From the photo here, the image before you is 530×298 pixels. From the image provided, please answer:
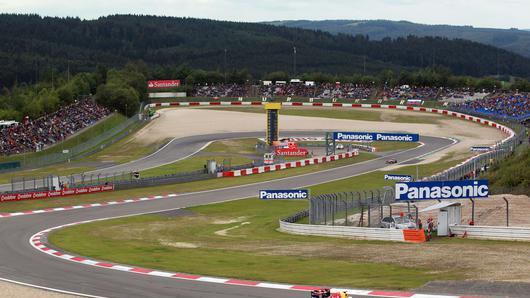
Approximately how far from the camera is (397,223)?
1481 inches

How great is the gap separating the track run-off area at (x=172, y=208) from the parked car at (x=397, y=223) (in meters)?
12.3

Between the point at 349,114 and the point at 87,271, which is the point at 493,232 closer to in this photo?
the point at 87,271

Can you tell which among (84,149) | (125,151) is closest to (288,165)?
(125,151)

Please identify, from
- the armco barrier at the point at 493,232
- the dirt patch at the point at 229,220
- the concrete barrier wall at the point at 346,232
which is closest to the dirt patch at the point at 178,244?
the concrete barrier wall at the point at 346,232

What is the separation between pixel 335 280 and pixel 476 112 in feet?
328

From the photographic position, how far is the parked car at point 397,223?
37375 mm

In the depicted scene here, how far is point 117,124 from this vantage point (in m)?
115

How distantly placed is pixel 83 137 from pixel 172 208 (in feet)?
147

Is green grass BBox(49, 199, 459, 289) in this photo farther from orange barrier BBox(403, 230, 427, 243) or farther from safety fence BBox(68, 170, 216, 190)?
safety fence BBox(68, 170, 216, 190)

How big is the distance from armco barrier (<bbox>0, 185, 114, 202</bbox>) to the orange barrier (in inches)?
1222

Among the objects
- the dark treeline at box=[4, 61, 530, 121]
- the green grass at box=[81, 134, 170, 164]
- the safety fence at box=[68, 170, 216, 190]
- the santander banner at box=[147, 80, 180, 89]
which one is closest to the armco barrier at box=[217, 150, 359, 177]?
the safety fence at box=[68, 170, 216, 190]

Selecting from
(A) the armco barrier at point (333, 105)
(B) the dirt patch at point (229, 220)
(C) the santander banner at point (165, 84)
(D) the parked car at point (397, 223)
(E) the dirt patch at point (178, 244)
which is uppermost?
(C) the santander banner at point (165, 84)

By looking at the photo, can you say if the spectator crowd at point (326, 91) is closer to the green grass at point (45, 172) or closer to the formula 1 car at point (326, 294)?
the green grass at point (45, 172)

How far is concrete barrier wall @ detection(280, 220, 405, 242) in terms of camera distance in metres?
36.5
